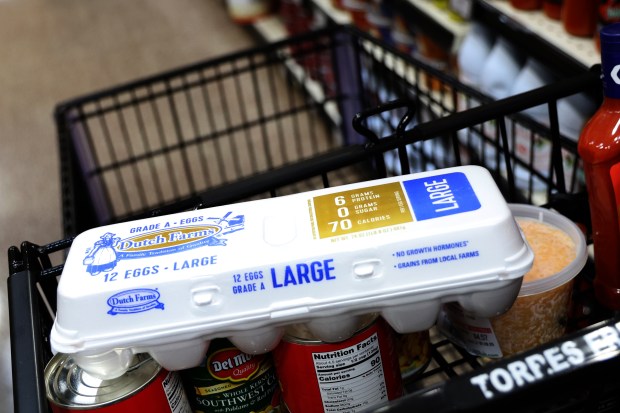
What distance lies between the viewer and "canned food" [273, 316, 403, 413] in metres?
1.08

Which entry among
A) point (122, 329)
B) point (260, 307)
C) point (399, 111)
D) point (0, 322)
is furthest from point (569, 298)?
point (0, 322)

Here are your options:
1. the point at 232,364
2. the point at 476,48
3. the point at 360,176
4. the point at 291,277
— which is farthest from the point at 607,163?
the point at 360,176

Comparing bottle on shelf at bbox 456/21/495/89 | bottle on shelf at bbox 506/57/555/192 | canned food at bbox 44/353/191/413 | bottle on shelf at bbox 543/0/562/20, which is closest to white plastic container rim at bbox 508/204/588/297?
canned food at bbox 44/353/191/413

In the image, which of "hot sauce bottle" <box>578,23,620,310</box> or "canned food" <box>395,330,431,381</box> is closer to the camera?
"hot sauce bottle" <box>578,23,620,310</box>

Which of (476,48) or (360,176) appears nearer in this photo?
(476,48)

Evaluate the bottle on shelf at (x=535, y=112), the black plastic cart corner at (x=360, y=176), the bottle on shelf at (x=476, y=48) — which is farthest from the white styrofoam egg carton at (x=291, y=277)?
the bottle on shelf at (x=476, y=48)

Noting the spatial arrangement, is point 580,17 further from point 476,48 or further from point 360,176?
point 360,176

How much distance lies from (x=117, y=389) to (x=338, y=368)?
31 cm

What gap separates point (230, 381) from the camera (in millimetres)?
1141

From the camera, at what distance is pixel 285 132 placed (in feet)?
11.6

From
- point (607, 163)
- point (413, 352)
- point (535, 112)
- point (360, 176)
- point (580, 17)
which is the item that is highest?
point (607, 163)

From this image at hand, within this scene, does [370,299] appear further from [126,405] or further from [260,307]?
[126,405]

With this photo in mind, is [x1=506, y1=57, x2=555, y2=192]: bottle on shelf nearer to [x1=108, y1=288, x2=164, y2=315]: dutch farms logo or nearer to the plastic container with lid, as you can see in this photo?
the plastic container with lid

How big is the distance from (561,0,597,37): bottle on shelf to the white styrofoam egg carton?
116 cm
